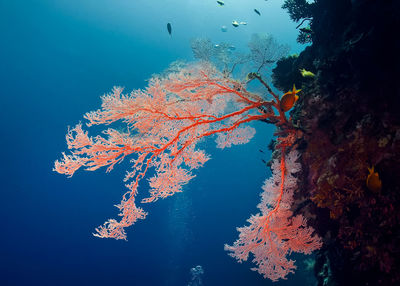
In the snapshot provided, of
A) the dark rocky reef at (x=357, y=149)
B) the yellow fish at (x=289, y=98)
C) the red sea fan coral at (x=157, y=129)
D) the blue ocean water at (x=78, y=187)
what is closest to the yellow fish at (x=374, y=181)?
the dark rocky reef at (x=357, y=149)

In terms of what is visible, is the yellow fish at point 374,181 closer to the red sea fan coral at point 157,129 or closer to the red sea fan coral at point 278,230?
Result: the red sea fan coral at point 278,230

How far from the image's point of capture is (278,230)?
11.2 feet

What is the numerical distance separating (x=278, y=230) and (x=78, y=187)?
33.7 meters

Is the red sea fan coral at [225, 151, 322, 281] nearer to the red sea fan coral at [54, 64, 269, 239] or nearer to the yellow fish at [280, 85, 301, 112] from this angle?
the yellow fish at [280, 85, 301, 112]

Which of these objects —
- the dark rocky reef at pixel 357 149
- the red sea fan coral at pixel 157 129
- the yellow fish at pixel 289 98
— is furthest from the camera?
the red sea fan coral at pixel 157 129

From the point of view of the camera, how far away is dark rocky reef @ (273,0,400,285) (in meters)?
2.52

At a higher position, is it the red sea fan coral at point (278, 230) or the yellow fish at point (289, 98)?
the yellow fish at point (289, 98)

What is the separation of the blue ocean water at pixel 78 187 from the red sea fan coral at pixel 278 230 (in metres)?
20.5

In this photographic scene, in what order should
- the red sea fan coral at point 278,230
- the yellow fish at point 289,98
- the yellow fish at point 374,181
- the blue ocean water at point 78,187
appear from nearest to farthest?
the yellow fish at point 374,181 < the yellow fish at point 289,98 < the red sea fan coral at point 278,230 < the blue ocean water at point 78,187

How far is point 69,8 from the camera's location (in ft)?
111

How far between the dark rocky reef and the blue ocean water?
2104cm

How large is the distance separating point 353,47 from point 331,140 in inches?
62.3

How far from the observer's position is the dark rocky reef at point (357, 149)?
8.25 ft

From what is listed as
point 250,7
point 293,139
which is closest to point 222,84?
point 293,139
